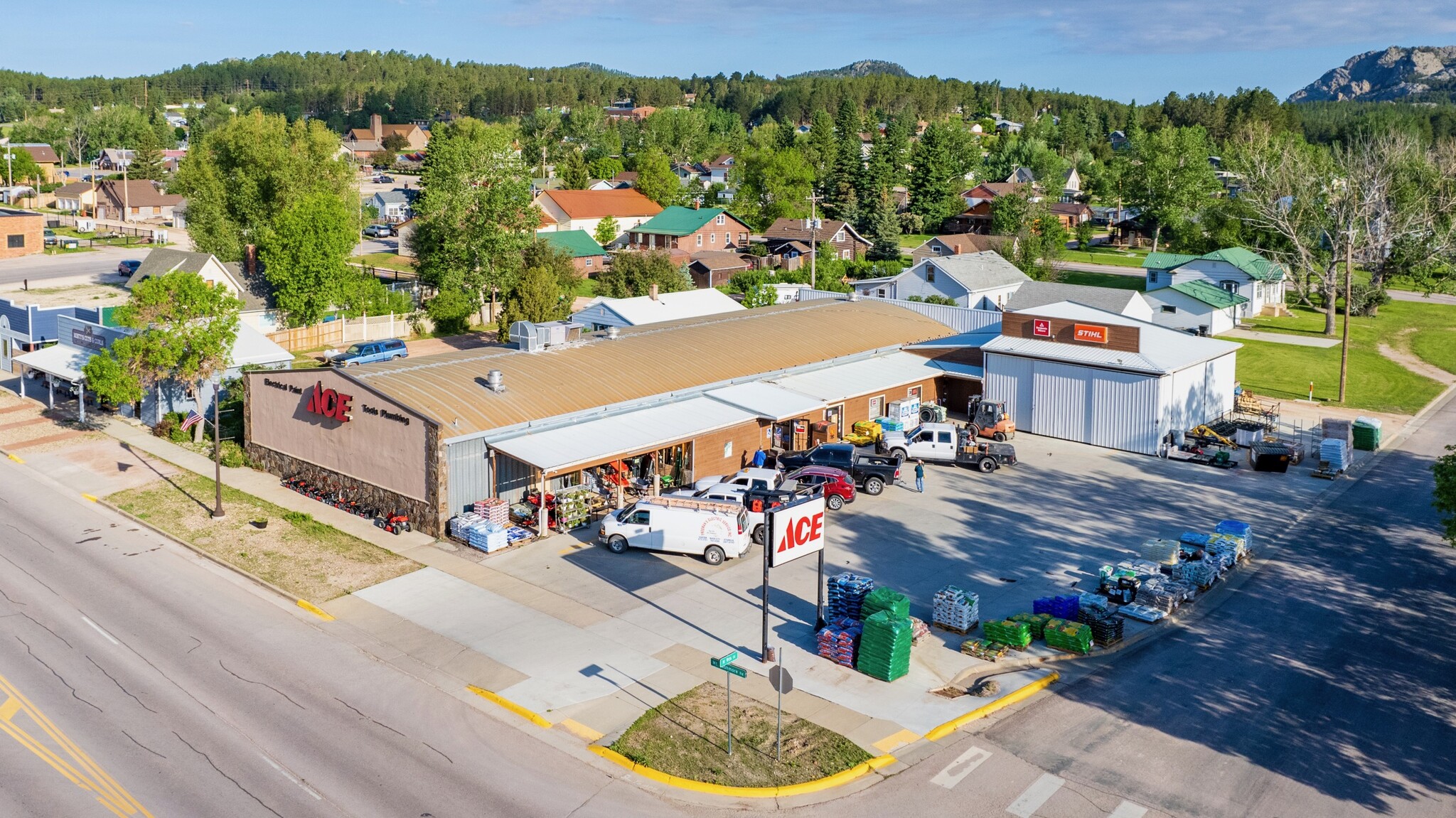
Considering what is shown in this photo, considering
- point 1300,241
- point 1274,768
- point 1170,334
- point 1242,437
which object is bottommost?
point 1274,768

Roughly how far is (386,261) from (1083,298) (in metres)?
61.3

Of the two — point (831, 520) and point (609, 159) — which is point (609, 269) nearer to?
point (831, 520)

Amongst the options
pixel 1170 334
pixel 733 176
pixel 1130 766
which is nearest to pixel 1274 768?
pixel 1130 766

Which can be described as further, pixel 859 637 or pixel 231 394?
pixel 231 394

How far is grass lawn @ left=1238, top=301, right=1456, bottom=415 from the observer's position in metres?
55.6

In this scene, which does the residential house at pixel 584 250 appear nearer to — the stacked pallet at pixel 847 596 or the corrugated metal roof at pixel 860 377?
the corrugated metal roof at pixel 860 377

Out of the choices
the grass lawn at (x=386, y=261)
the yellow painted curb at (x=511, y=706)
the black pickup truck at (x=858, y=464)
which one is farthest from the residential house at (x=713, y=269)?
the yellow painted curb at (x=511, y=706)

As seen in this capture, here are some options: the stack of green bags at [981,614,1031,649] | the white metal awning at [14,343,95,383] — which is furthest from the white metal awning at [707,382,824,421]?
the white metal awning at [14,343,95,383]

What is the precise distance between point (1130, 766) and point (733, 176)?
11870 cm

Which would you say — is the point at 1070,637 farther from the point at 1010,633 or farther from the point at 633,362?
the point at 633,362

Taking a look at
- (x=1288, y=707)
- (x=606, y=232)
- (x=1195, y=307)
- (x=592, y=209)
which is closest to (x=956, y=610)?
(x=1288, y=707)

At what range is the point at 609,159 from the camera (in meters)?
164

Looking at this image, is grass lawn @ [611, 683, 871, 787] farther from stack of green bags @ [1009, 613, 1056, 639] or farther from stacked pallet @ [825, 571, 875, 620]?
stack of green bags @ [1009, 613, 1056, 639]

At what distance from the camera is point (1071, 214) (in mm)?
131375
